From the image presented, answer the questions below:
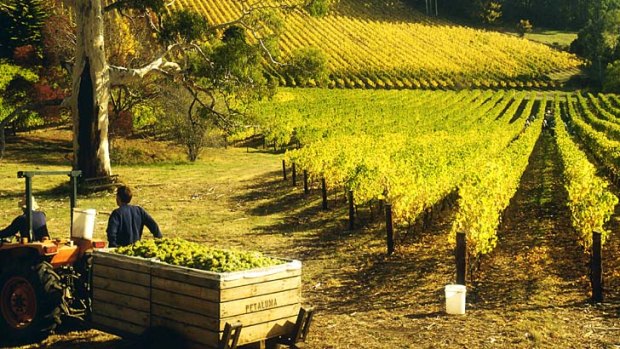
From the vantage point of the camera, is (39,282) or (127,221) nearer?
(39,282)

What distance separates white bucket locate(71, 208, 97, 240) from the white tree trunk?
1262 cm

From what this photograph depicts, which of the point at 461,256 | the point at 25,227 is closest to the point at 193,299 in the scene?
the point at 25,227

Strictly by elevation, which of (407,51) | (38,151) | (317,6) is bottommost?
(38,151)

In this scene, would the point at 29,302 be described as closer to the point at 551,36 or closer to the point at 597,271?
the point at 597,271

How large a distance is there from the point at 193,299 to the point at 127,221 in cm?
231

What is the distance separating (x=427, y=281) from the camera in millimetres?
11727

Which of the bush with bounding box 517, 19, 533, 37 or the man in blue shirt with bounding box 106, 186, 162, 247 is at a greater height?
the bush with bounding box 517, 19, 533, 37

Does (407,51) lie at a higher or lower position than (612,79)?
higher

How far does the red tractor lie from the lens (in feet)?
26.9

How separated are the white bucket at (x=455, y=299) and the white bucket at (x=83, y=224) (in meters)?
4.35

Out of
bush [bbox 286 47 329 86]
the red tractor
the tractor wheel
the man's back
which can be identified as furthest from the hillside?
the tractor wheel

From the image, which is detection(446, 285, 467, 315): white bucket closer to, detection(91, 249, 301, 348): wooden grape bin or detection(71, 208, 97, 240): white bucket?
detection(91, 249, 301, 348): wooden grape bin

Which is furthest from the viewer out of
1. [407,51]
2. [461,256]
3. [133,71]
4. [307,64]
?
[407,51]

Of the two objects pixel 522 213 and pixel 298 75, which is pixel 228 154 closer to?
pixel 298 75
